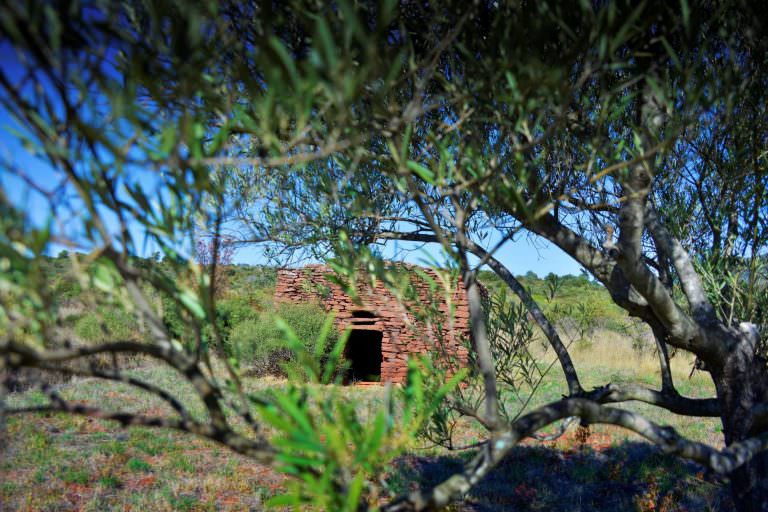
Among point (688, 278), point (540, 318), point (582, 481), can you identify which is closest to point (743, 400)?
point (688, 278)

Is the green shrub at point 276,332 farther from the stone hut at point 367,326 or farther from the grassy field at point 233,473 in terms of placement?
the grassy field at point 233,473


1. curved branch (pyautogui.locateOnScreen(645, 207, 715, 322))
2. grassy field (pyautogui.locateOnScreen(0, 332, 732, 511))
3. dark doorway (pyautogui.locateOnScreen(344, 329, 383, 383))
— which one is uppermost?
curved branch (pyautogui.locateOnScreen(645, 207, 715, 322))

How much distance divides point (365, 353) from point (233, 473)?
1071 centimetres

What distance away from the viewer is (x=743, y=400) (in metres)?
2.88

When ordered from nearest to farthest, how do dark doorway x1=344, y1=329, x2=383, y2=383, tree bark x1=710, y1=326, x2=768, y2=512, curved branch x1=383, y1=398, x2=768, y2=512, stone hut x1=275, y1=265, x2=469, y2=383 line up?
curved branch x1=383, y1=398, x2=768, y2=512
tree bark x1=710, y1=326, x2=768, y2=512
stone hut x1=275, y1=265, x2=469, y2=383
dark doorway x1=344, y1=329, x2=383, y2=383

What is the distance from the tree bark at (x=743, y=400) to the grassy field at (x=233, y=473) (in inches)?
94.4

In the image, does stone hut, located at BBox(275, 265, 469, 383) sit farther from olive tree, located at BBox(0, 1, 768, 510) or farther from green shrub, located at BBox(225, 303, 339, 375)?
olive tree, located at BBox(0, 1, 768, 510)

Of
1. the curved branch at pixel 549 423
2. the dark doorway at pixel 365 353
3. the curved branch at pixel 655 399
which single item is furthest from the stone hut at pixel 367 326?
the curved branch at pixel 549 423

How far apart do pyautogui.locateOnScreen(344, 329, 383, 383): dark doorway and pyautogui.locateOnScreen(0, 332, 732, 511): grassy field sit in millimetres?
6928

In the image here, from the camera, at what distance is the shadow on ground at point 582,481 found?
21.2ft

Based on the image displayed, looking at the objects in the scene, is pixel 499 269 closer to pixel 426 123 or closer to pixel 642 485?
pixel 426 123

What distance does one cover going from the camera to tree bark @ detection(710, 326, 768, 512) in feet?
9.36

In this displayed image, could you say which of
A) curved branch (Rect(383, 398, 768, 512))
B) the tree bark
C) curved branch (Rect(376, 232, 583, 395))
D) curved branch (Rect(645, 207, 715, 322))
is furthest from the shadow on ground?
curved branch (Rect(383, 398, 768, 512))

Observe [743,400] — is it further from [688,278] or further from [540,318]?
[540,318]
